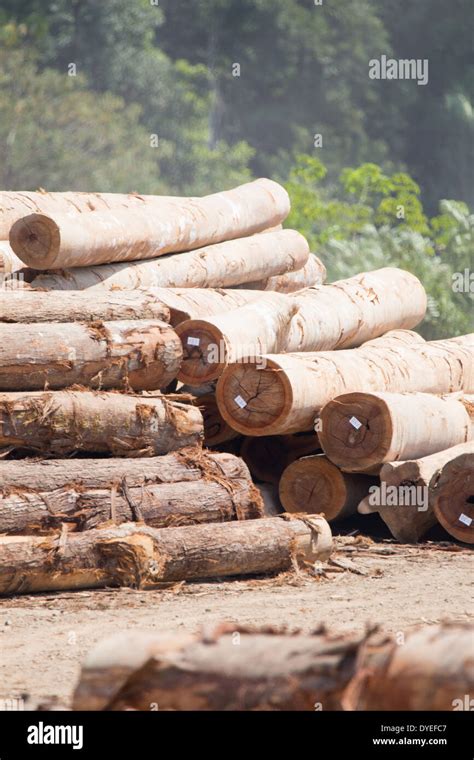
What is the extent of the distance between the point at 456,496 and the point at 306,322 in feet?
7.76

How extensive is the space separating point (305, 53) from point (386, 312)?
44.2 m

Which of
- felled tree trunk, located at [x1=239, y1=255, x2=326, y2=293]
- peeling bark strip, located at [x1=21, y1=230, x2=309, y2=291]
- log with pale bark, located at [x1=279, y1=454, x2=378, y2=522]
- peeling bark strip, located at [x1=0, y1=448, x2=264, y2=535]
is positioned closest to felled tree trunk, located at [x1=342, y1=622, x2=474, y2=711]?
peeling bark strip, located at [x1=0, y1=448, x2=264, y2=535]

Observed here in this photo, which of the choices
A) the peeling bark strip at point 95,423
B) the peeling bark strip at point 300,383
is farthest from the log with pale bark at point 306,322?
the peeling bark strip at point 95,423

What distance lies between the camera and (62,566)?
7844 mm

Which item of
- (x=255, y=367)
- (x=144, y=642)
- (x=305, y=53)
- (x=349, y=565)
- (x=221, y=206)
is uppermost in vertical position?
(x=305, y=53)

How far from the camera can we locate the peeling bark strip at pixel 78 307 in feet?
30.0

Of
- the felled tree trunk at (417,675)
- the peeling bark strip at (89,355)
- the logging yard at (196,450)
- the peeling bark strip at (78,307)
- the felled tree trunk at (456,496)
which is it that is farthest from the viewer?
the felled tree trunk at (456,496)

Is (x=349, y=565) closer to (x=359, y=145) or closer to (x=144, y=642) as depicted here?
(x=144, y=642)

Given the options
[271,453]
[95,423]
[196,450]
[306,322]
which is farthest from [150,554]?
[306,322]

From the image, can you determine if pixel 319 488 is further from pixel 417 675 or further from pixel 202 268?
pixel 417 675

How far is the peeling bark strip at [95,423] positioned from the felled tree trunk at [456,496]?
2.03 m

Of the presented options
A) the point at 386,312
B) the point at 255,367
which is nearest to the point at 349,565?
the point at 255,367

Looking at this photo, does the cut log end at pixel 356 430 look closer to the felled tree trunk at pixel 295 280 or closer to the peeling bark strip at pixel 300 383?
the peeling bark strip at pixel 300 383

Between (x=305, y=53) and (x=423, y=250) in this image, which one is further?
(x=305, y=53)
